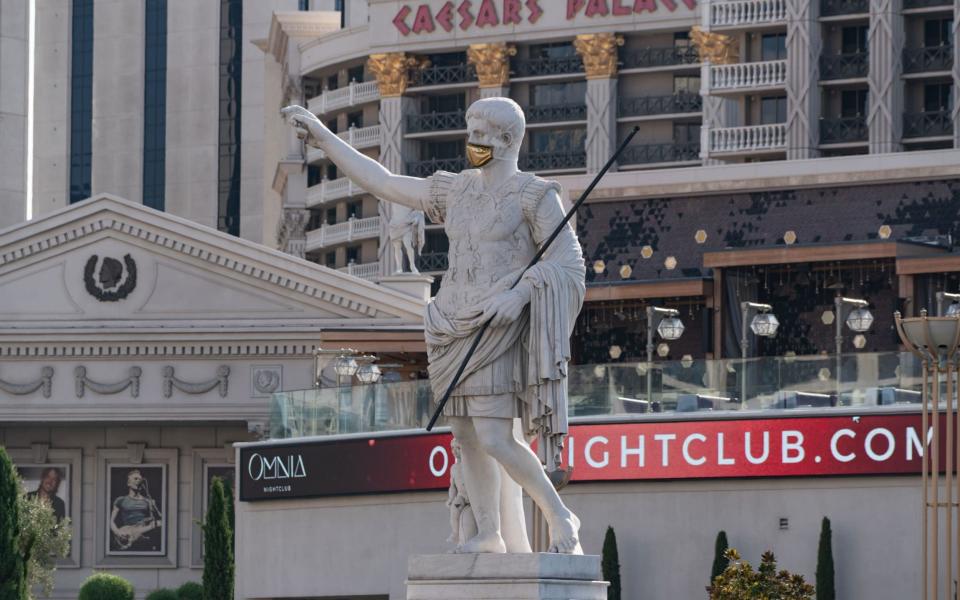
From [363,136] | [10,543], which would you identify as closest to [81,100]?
[363,136]

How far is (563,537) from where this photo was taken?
20.8 m

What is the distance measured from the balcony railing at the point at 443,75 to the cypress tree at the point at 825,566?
213 ft

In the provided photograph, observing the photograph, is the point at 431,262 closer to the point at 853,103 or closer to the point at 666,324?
the point at 853,103

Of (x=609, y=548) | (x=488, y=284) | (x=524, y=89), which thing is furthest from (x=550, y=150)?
(x=488, y=284)

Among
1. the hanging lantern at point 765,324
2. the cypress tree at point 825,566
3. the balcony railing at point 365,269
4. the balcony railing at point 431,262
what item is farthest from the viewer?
the balcony railing at point 365,269

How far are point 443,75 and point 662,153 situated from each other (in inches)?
399

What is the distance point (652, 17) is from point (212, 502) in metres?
49.6

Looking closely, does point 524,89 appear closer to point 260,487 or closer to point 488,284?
point 260,487

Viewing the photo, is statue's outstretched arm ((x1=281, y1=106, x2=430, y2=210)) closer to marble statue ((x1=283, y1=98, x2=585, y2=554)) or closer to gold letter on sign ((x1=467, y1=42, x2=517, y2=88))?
marble statue ((x1=283, y1=98, x2=585, y2=554))

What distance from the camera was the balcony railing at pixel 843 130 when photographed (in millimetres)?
92250

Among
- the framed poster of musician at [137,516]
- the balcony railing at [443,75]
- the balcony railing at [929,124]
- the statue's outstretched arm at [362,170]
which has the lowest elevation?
the framed poster of musician at [137,516]

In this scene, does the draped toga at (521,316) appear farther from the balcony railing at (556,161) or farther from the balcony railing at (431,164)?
the balcony railing at (431,164)

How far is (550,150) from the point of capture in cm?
10319

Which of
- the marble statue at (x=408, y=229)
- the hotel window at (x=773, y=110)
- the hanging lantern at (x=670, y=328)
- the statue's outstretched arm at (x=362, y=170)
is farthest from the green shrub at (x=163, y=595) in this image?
the statue's outstretched arm at (x=362, y=170)
